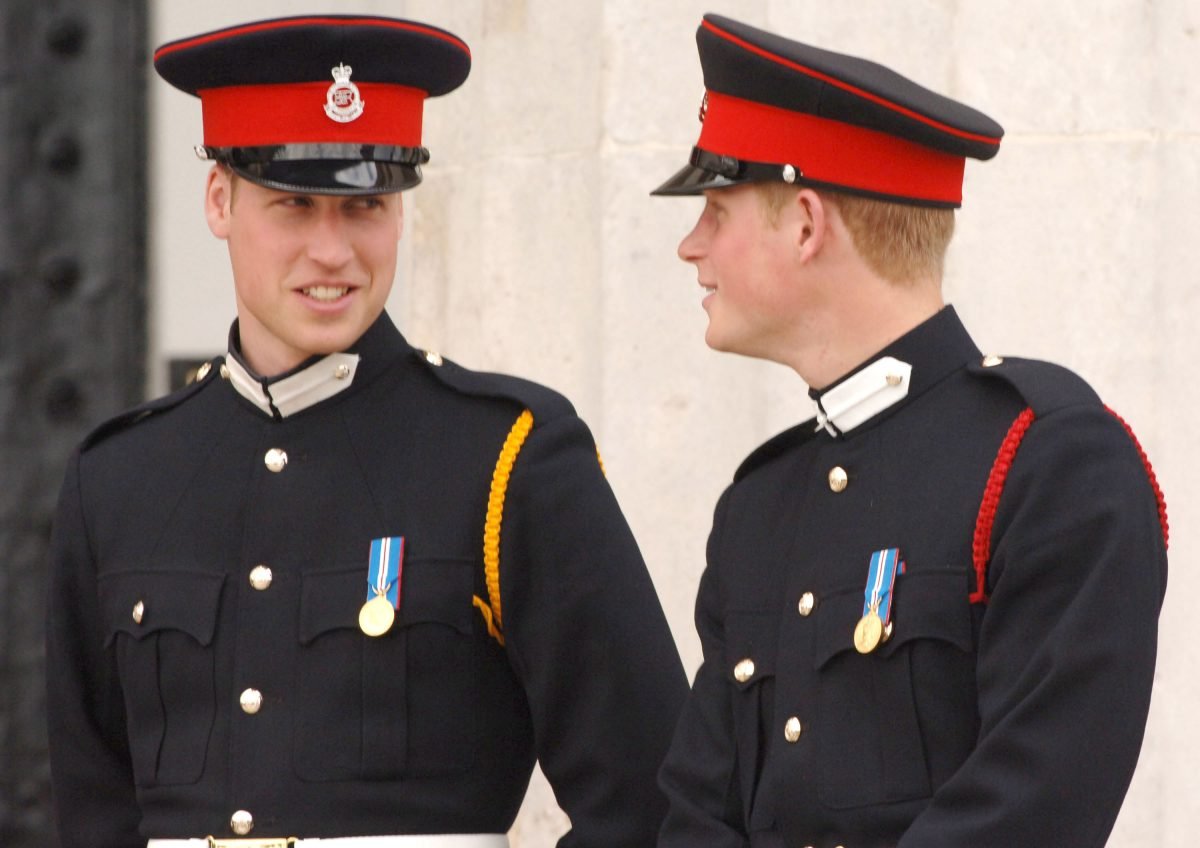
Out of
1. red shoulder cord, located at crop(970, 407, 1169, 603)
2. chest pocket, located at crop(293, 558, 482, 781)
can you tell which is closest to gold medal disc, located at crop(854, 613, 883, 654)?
red shoulder cord, located at crop(970, 407, 1169, 603)

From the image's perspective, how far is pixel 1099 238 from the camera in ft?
16.1

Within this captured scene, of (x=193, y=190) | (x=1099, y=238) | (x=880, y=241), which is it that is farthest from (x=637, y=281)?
(x=880, y=241)

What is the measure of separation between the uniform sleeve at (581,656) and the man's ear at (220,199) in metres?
0.62

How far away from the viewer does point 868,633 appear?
3164 millimetres

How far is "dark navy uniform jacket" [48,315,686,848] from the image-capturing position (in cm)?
364

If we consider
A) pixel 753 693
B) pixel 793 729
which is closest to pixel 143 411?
pixel 753 693

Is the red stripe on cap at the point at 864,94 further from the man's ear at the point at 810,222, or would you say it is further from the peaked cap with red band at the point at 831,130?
the man's ear at the point at 810,222

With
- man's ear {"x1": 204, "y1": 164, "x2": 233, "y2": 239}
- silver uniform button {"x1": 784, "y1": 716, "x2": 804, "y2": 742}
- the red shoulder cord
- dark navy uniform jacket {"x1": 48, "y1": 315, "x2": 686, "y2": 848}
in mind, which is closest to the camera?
the red shoulder cord

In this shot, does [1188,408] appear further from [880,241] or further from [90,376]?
[90,376]

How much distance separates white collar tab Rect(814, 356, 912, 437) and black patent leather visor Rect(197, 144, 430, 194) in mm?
827

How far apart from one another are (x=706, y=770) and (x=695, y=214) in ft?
6.40

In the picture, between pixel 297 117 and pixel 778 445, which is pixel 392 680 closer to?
pixel 778 445

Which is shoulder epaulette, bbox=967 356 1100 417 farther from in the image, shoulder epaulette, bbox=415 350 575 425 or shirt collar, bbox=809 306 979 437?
shoulder epaulette, bbox=415 350 575 425

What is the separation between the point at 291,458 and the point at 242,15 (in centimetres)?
232
